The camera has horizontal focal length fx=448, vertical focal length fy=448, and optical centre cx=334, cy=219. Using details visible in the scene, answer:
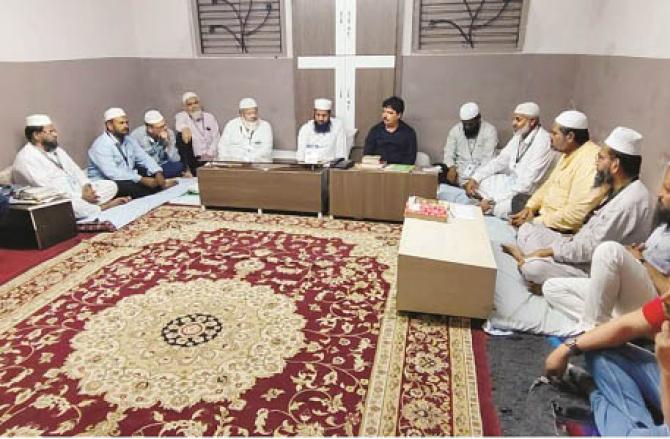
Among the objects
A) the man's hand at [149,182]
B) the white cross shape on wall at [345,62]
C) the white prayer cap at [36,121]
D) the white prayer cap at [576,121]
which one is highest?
the white cross shape on wall at [345,62]

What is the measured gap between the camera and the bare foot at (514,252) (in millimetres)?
2875

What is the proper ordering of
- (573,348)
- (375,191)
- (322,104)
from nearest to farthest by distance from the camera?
(573,348), (375,191), (322,104)

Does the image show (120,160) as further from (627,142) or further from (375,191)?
(627,142)

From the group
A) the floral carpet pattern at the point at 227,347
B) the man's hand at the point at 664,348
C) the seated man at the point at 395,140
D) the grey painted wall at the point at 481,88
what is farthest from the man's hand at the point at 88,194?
the man's hand at the point at 664,348

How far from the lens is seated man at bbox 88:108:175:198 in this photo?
449cm

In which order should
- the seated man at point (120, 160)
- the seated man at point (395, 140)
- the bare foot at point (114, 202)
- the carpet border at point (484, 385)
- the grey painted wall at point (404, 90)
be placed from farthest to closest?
1. the seated man at point (395, 140)
2. the seated man at point (120, 160)
3. the bare foot at point (114, 202)
4. the grey painted wall at point (404, 90)
5. the carpet border at point (484, 385)

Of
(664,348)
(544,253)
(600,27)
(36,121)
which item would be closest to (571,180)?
(544,253)

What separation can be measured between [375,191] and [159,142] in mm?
2841

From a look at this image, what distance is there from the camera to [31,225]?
3.31 m

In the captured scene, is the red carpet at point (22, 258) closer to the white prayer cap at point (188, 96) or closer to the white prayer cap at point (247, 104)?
the white prayer cap at point (247, 104)

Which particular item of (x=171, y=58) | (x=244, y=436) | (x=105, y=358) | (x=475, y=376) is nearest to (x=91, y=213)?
(x=105, y=358)

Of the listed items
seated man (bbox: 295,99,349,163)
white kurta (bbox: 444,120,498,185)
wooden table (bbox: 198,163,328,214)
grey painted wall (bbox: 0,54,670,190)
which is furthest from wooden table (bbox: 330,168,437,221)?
grey painted wall (bbox: 0,54,670,190)

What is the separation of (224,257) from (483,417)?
2072 millimetres

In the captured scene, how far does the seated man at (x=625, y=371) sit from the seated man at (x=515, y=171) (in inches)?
90.6
